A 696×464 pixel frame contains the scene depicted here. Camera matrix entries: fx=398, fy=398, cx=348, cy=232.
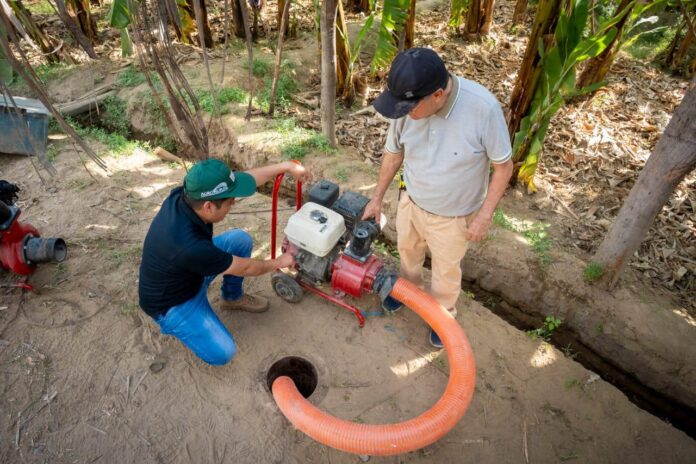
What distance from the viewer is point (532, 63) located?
398 centimetres

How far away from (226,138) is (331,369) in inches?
141

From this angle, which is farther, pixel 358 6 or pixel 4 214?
pixel 358 6

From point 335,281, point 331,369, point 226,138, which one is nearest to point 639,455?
point 331,369

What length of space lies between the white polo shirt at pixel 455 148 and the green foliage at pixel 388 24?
267cm

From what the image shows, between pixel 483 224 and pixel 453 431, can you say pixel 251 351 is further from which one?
pixel 483 224

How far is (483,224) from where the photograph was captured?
2520 millimetres

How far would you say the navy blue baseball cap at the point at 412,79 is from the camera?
210 cm

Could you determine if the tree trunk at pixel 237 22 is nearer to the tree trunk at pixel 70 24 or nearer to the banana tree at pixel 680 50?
the tree trunk at pixel 70 24

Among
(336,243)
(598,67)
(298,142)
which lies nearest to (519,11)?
(598,67)

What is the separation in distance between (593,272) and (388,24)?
Result: 11.7 feet

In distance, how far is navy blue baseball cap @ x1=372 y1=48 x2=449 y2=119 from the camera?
210 cm

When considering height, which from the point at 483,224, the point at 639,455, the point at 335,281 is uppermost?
the point at 483,224

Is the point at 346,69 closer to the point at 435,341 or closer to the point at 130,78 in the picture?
the point at 130,78

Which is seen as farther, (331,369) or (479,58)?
(479,58)
